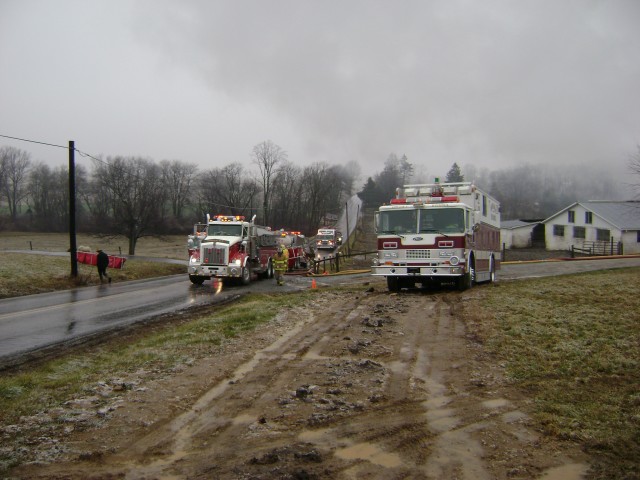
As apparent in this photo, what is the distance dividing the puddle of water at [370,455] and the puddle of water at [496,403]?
1.61 metres

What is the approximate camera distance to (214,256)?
2177 cm

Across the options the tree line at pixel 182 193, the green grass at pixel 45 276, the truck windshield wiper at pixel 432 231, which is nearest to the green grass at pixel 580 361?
the truck windshield wiper at pixel 432 231

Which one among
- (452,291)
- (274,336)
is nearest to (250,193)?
(452,291)

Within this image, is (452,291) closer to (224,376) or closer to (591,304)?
(591,304)

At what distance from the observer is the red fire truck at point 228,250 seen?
2172 cm

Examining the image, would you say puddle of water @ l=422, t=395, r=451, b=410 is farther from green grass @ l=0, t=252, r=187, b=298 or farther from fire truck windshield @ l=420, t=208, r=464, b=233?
green grass @ l=0, t=252, r=187, b=298

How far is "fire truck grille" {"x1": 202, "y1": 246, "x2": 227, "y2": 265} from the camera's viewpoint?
2170cm

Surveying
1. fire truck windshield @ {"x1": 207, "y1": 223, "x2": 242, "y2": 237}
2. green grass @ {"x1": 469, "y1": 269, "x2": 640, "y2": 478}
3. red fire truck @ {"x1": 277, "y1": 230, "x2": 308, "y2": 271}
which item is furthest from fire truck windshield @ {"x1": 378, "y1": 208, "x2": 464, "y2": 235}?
red fire truck @ {"x1": 277, "y1": 230, "x2": 308, "y2": 271}

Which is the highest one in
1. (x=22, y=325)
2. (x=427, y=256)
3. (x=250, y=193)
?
(x=250, y=193)

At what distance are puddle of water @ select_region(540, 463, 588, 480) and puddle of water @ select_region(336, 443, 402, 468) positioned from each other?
1.08 metres

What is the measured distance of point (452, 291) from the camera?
639 inches

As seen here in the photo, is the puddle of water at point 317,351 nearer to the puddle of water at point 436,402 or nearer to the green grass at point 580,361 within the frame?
the puddle of water at point 436,402

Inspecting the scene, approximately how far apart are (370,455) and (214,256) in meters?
18.2

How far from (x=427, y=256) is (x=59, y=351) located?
32.9ft
